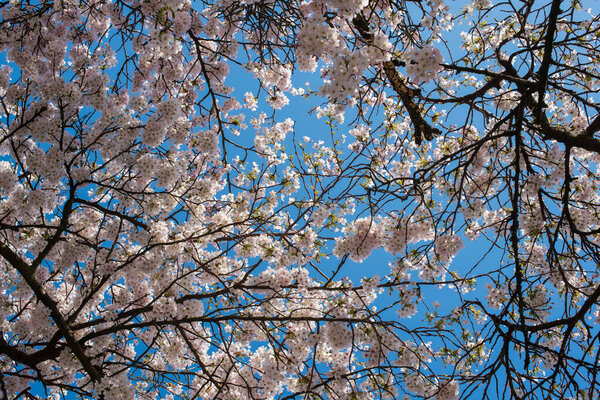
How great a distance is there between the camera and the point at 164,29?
4121mm

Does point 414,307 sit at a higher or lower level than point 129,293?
lower

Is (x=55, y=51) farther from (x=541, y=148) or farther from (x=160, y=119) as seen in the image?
(x=541, y=148)

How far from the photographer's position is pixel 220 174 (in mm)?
5922

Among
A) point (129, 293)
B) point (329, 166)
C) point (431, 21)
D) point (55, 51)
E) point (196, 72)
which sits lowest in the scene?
point (129, 293)

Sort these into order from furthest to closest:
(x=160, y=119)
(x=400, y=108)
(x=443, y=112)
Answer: (x=400, y=108) < (x=443, y=112) < (x=160, y=119)

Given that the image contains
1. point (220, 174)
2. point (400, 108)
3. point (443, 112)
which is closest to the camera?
point (443, 112)

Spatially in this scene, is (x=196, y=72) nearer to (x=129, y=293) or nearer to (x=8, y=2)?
(x=8, y=2)

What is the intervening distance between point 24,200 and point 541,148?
18.3 feet

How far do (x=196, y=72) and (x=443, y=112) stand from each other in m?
3.55

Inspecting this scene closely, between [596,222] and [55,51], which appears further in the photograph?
[55,51]

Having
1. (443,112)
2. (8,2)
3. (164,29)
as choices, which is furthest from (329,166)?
(8,2)

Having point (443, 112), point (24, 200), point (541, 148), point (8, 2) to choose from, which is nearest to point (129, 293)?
point (24, 200)

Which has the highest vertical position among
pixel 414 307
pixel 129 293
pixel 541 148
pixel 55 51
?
pixel 55 51

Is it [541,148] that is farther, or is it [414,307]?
[541,148]
